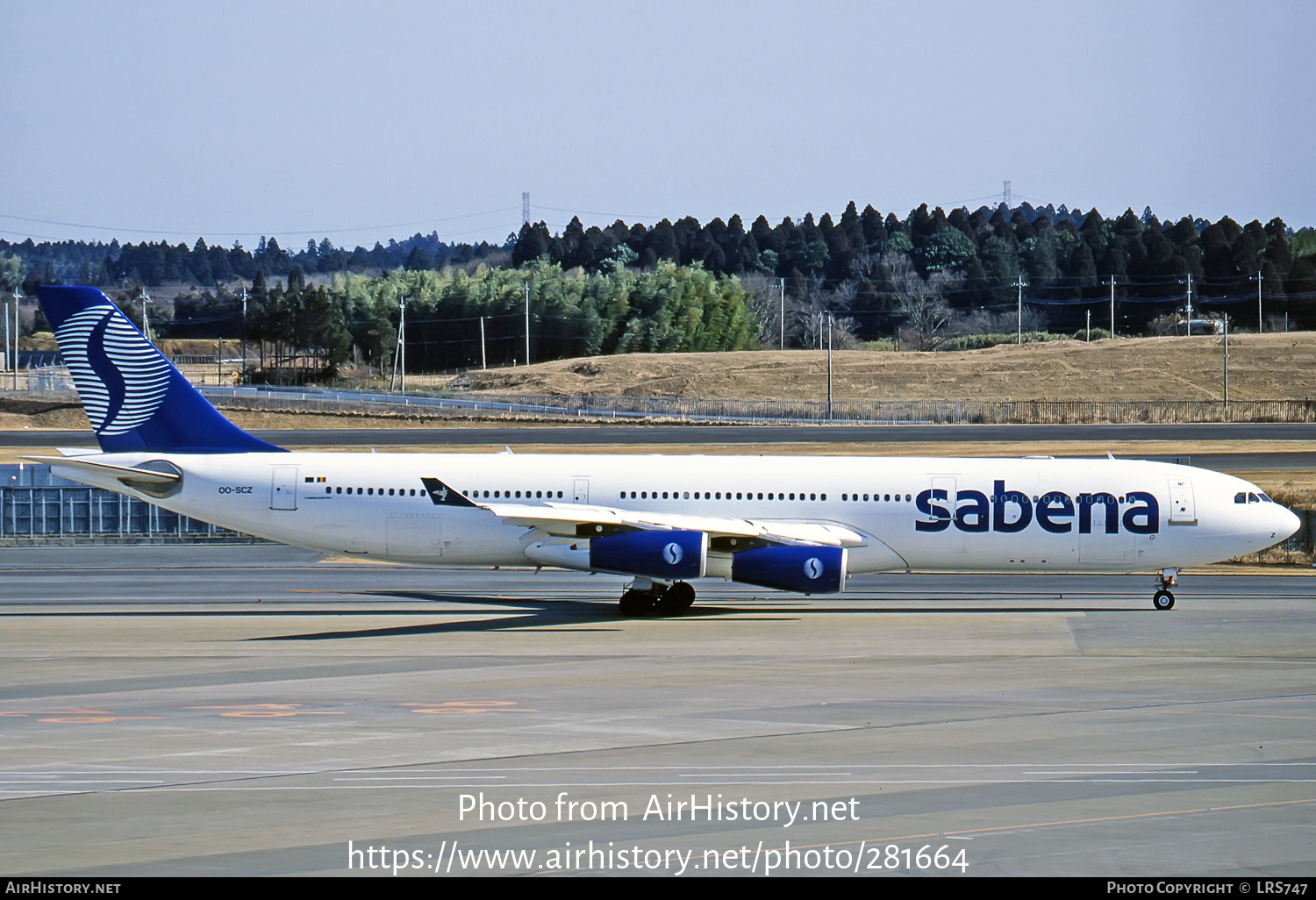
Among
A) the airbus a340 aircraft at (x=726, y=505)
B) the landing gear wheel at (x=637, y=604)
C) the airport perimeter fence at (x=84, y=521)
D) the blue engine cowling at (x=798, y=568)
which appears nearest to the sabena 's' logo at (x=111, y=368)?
the airbus a340 aircraft at (x=726, y=505)

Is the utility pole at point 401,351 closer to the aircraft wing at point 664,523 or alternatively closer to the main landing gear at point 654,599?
the aircraft wing at point 664,523

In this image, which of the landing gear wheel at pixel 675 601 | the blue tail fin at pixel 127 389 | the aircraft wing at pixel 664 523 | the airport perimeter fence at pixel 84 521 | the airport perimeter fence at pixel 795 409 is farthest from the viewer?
the airport perimeter fence at pixel 795 409

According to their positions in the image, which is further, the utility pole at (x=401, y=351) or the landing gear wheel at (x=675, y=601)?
the utility pole at (x=401, y=351)

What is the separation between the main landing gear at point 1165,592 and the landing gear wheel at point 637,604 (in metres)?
12.4

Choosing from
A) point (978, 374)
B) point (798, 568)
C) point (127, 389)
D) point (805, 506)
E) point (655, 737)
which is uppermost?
point (127, 389)

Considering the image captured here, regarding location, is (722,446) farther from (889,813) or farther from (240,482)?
(889,813)

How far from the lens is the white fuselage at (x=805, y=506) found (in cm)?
3603

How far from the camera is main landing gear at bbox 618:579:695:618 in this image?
35.5 metres

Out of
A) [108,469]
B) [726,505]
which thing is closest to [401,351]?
[108,469]

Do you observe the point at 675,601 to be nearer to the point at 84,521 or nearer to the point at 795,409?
the point at 84,521

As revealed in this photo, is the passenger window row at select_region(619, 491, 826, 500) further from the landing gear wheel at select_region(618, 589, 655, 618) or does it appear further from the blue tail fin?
the blue tail fin

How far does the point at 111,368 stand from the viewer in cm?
3762

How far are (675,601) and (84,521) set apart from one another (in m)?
28.7

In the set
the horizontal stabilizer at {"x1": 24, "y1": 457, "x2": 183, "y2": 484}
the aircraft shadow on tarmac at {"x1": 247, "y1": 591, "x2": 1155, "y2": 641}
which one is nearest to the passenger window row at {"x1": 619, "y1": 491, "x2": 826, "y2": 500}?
the aircraft shadow on tarmac at {"x1": 247, "y1": 591, "x2": 1155, "y2": 641}
